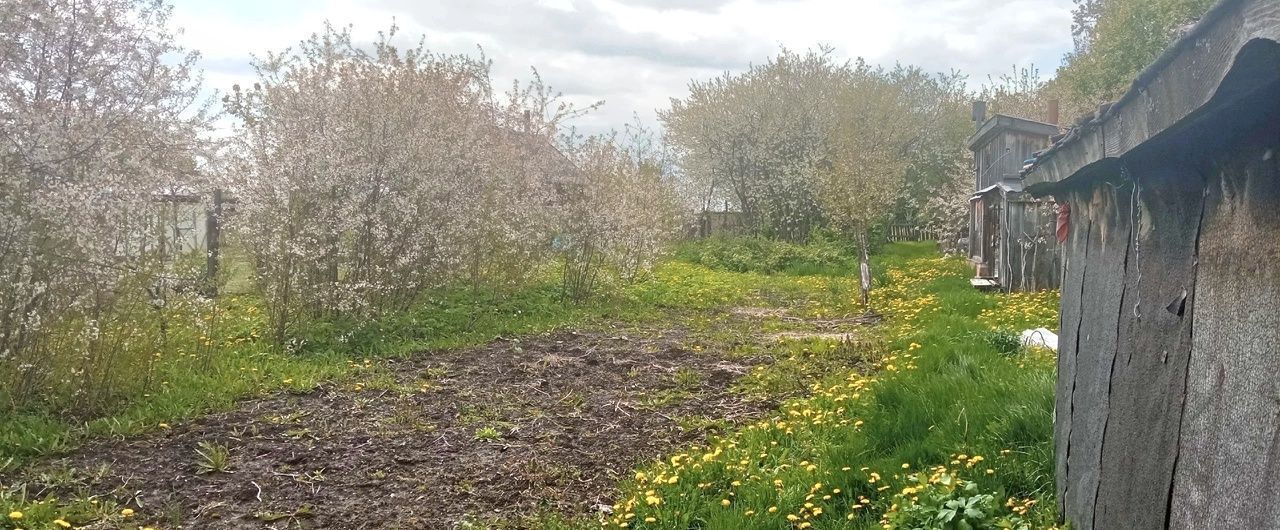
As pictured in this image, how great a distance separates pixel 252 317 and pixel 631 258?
5.61 meters

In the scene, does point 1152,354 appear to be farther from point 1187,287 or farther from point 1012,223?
point 1012,223

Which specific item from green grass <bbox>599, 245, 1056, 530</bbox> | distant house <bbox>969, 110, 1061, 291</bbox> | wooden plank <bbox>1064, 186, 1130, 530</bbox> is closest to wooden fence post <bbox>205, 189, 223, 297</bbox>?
green grass <bbox>599, 245, 1056, 530</bbox>

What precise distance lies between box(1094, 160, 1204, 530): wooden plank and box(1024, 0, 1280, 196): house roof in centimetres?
36

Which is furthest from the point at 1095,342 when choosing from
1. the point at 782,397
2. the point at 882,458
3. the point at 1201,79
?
the point at 782,397

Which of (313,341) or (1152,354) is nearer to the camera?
(1152,354)

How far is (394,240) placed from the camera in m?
8.98

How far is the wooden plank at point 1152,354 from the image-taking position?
2.08 metres

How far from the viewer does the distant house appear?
11977 mm

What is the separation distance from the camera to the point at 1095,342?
2916 mm

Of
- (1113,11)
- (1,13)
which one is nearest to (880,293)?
(1,13)

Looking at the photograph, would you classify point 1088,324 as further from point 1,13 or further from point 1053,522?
point 1,13

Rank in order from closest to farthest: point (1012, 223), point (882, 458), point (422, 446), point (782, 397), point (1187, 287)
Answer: point (1187, 287)
point (882, 458)
point (422, 446)
point (782, 397)
point (1012, 223)

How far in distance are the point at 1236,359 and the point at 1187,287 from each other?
1.14ft

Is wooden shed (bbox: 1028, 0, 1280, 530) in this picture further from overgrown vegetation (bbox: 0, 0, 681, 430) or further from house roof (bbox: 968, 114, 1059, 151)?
house roof (bbox: 968, 114, 1059, 151)
